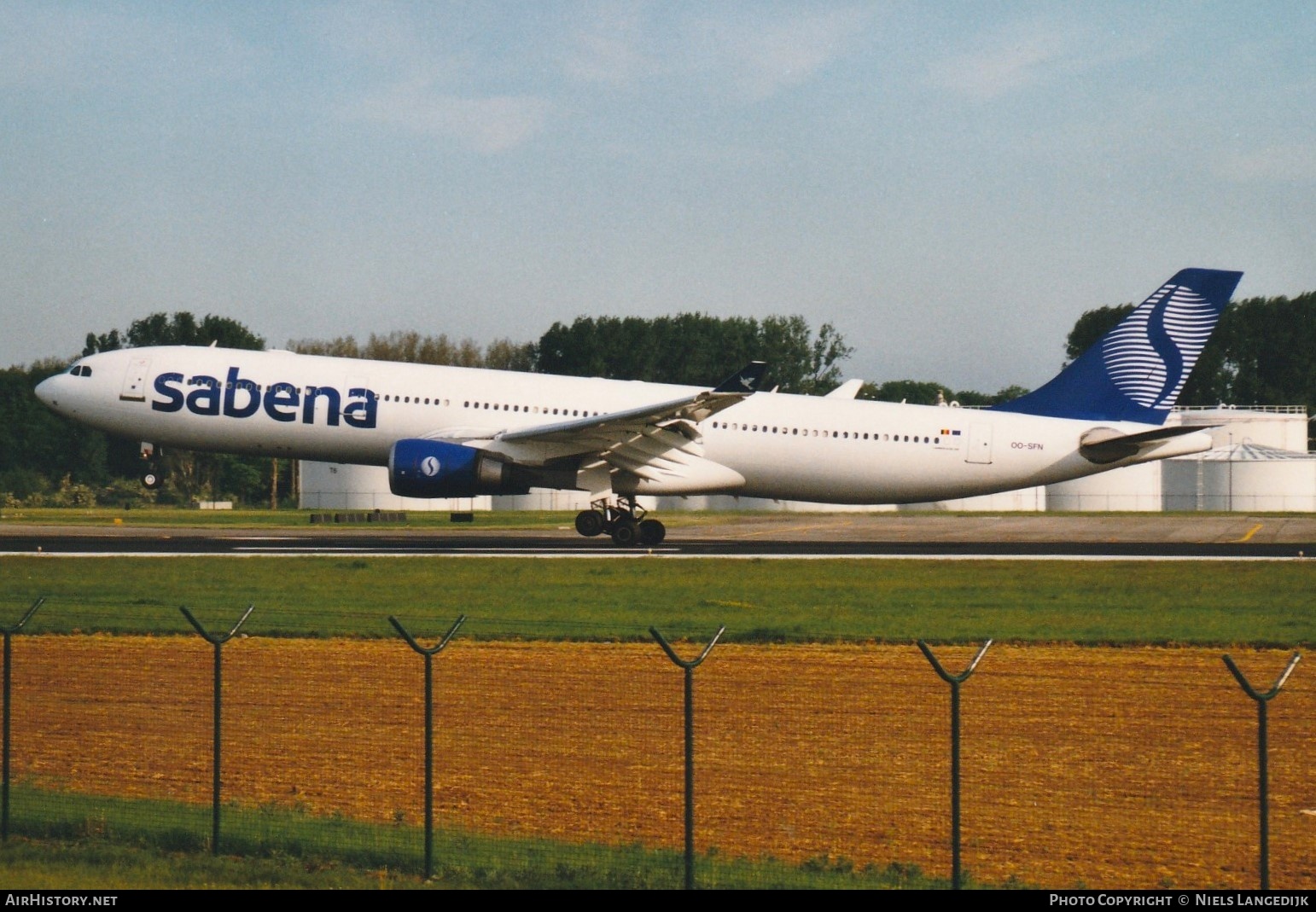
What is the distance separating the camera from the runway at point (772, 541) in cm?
3625

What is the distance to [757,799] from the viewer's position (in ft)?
38.2

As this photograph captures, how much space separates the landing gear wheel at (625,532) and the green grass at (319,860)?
26.1 m

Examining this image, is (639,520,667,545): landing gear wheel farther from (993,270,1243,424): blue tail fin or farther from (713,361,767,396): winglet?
(993,270,1243,424): blue tail fin

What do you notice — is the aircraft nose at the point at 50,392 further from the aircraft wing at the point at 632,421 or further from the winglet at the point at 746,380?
the winglet at the point at 746,380

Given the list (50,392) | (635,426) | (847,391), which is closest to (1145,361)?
(847,391)

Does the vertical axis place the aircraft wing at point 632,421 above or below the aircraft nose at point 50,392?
below

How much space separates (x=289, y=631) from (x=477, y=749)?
30.7 ft

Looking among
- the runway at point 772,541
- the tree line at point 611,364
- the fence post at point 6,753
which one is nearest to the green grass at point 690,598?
the runway at point 772,541

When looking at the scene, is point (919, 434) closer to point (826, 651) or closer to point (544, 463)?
point (544, 463)

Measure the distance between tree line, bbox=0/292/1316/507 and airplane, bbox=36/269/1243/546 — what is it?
6995 cm

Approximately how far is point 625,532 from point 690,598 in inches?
466

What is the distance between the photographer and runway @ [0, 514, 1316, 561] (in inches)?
1427
